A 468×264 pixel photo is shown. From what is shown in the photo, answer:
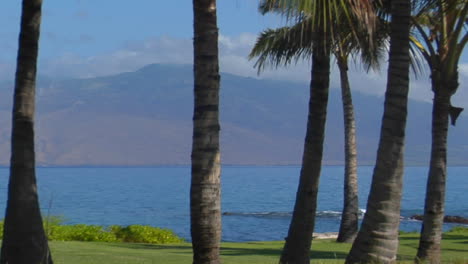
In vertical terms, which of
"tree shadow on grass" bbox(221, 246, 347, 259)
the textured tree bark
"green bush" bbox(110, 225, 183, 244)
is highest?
the textured tree bark

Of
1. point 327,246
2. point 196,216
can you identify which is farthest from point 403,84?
point 327,246

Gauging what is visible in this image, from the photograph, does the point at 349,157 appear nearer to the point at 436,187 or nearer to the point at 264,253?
the point at 264,253

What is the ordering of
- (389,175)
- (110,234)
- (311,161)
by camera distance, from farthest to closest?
1. (110,234)
2. (311,161)
3. (389,175)

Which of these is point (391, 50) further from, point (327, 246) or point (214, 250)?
point (327, 246)

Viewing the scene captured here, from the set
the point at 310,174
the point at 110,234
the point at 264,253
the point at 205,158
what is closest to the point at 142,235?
the point at 110,234

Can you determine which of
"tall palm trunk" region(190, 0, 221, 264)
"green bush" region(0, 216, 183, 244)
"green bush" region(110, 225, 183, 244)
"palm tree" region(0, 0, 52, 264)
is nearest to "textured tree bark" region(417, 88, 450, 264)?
"tall palm trunk" region(190, 0, 221, 264)

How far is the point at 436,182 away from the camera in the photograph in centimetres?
1623

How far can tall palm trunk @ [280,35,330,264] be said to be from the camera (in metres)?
14.6

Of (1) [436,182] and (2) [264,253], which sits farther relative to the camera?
(2) [264,253]

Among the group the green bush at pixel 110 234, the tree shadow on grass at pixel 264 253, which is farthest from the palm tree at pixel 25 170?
the green bush at pixel 110 234

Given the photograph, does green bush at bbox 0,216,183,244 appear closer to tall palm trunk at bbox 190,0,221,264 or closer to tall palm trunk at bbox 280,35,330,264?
tall palm trunk at bbox 280,35,330,264

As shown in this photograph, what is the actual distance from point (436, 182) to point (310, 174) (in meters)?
2.85

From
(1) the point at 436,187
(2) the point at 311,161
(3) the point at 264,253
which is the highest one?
(2) the point at 311,161

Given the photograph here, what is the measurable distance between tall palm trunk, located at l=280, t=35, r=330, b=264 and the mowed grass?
125 centimetres
